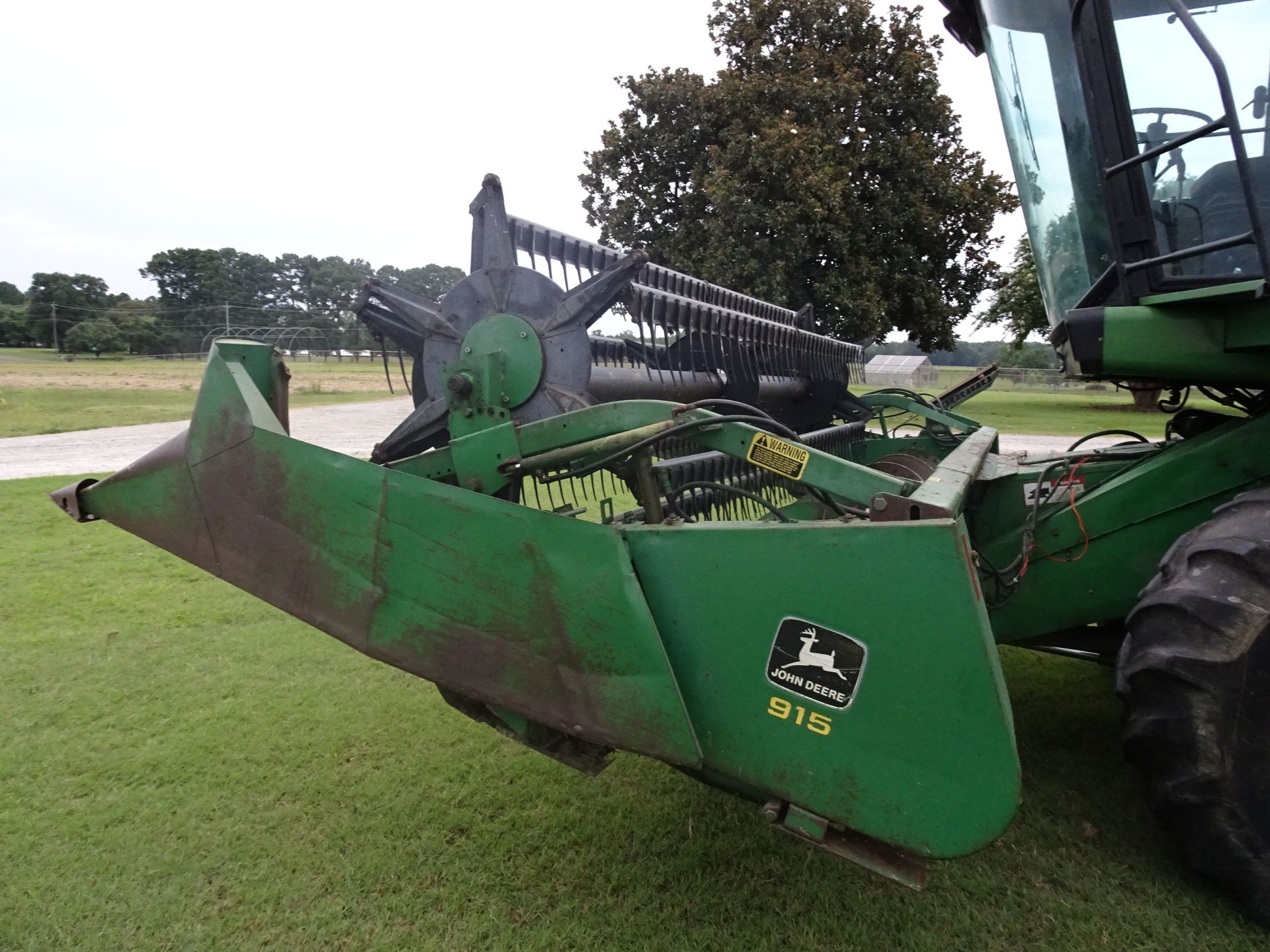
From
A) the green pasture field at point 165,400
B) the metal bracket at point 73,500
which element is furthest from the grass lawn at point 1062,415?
the metal bracket at point 73,500

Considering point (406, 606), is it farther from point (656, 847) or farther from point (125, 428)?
point (125, 428)

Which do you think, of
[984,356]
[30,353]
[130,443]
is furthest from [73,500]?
[984,356]

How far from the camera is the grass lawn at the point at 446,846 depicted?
209 centimetres

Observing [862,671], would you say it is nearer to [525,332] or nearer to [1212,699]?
[1212,699]

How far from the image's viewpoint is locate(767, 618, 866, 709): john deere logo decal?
1661mm

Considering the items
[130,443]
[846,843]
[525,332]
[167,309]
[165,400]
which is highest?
[167,309]

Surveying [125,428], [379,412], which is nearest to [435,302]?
[125,428]

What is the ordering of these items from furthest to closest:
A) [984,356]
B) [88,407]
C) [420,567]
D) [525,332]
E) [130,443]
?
1. [984,356]
2. [88,407]
3. [130,443]
4. [525,332]
5. [420,567]

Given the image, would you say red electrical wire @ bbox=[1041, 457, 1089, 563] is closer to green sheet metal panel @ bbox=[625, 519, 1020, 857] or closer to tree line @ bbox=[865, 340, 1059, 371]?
green sheet metal panel @ bbox=[625, 519, 1020, 857]

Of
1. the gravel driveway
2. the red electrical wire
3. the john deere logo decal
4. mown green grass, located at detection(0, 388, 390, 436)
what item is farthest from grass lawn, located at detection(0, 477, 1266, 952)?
mown green grass, located at detection(0, 388, 390, 436)

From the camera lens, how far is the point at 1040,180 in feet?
9.53

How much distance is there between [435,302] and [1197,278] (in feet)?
7.72

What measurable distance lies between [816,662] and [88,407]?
69.3 feet

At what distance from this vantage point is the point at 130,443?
11891 mm
